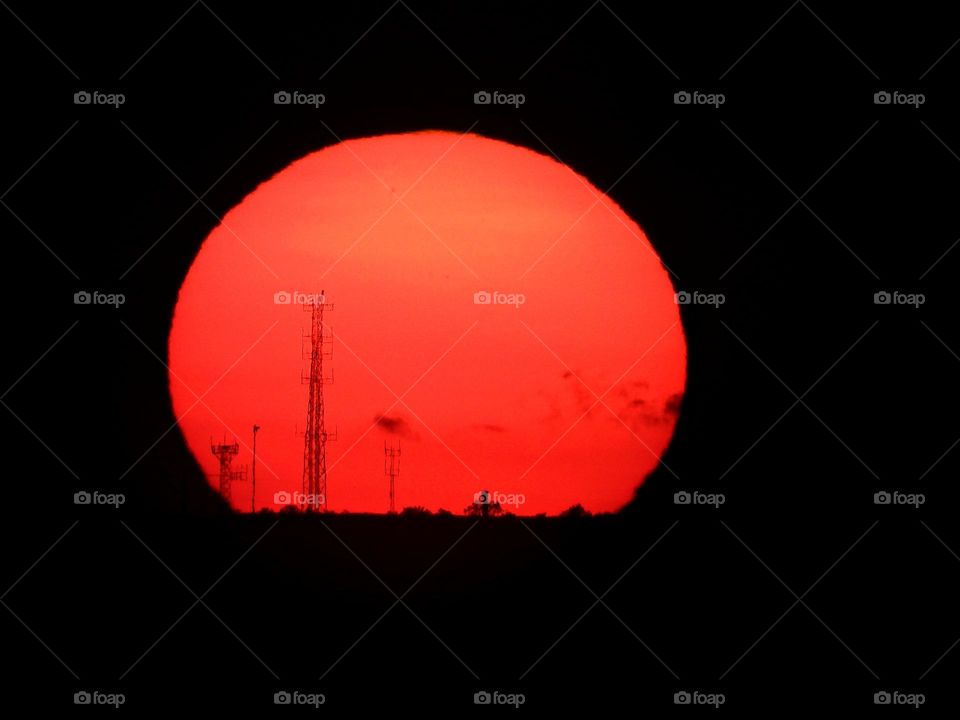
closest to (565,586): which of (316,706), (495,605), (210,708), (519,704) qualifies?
(495,605)

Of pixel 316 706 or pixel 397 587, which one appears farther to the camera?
pixel 397 587

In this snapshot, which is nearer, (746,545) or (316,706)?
(316,706)

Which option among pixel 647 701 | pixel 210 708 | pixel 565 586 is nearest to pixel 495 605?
pixel 565 586

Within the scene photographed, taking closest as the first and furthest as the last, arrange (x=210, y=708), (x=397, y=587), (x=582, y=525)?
(x=210, y=708) → (x=397, y=587) → (x=582, y=525)

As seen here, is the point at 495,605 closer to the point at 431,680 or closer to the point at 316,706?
the point at 431,680

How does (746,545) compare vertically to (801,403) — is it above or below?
below

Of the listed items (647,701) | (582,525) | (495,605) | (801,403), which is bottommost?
(647,701)

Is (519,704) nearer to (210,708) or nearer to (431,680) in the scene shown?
(431,680)

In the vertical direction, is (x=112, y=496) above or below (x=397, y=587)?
above

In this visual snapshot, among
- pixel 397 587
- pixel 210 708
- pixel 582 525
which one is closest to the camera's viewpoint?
pixel 210 708
